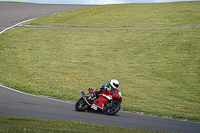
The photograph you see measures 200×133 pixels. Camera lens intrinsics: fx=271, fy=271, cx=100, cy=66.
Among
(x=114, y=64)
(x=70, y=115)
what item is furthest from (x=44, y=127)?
(x=114, y=64)

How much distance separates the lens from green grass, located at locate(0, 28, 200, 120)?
17.3 m

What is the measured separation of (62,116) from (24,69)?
12905 mm

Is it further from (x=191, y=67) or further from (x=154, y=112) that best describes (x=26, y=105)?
(x=191, y=67)

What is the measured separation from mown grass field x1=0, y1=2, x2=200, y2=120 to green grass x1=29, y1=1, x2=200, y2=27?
14 cm

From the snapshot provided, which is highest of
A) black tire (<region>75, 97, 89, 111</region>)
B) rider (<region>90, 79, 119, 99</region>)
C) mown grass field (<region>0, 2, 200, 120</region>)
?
mown grass field (<region>0, 2, 200, 120</region>)

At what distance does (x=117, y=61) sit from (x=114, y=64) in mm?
972

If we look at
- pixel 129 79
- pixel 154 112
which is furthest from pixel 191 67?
pixel 154 112

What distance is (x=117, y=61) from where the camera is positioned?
26.6m

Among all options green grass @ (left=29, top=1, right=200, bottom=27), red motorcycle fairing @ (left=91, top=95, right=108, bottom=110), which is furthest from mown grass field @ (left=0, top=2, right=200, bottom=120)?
red motorcycle fairing @ (left=91, top=95, right=108, bottom=110)

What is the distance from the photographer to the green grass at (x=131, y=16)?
38.1m

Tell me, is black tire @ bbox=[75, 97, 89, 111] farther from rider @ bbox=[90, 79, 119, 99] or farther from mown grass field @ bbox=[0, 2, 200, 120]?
mown grass field @ bbox=[0, 2, 200, 120]

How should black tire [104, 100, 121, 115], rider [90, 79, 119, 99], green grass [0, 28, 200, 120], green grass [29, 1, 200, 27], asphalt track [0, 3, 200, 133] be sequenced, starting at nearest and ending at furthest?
asphalt track [0, 3, 200, 133], rider [90, 79, 119, 99], black tire [104, 100, 121, 115], green grass [0, 28, 200, 120], green grass [29, 1, 200, 27]

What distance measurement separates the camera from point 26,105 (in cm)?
1223

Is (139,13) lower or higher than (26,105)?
higher
